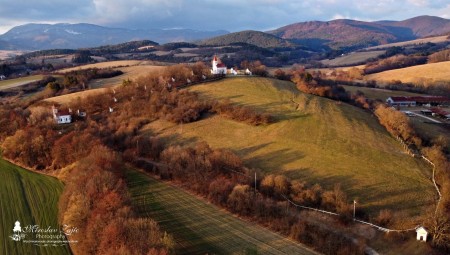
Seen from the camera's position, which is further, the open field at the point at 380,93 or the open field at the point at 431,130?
the open field at the point at 380,93

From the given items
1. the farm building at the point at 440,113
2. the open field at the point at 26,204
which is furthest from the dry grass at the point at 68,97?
the farm building at the point at 440,113

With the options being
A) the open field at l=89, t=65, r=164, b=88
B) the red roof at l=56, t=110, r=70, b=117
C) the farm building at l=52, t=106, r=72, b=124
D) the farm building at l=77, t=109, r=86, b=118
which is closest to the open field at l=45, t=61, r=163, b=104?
the open field at l=89, t=65, r=164, b=88

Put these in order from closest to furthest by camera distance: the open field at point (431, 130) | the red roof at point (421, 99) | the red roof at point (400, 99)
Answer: the open field at point (431, 130) < the red roof at point (400, 99) < the red roof at point (421, 99)

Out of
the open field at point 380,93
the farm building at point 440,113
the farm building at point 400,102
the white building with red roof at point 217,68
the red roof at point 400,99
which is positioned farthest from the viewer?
the open field at point 380,93

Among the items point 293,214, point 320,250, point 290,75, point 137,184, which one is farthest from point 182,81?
point 320,250

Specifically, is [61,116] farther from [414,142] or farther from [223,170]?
[414,142]

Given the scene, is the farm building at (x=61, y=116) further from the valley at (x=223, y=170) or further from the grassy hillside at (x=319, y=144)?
the grassy hillside at (x=319, y=144)
